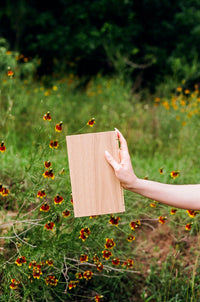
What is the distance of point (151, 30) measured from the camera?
29.1 ft

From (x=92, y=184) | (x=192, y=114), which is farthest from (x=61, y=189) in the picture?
(x=192, y=114)

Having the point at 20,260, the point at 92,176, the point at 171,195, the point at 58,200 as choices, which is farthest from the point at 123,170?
the point at 20,260

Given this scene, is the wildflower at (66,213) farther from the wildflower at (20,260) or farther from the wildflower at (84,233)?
the wildflower at (20,260)

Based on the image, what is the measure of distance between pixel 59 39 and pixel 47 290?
6572 millimetres

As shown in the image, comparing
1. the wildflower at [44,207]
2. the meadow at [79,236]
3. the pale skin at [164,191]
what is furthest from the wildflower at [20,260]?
the pale skin at [164,191]

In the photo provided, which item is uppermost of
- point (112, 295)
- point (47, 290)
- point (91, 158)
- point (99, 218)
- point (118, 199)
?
point (91, 158)

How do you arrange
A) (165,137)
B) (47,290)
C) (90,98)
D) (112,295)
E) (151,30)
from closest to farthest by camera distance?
(47,290)
(112,295)
(165,137)
(90,98)
(151,30)

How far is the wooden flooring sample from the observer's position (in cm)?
138

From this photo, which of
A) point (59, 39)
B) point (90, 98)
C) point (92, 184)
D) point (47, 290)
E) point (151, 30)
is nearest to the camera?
point (92, 184)

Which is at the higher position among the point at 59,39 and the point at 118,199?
the point at 59,39

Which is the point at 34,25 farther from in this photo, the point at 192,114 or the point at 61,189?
the point at 61,189

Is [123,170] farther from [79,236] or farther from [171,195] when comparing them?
[79,236]

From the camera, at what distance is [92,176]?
1393mm

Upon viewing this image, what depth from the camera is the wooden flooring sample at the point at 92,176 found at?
1.38m
